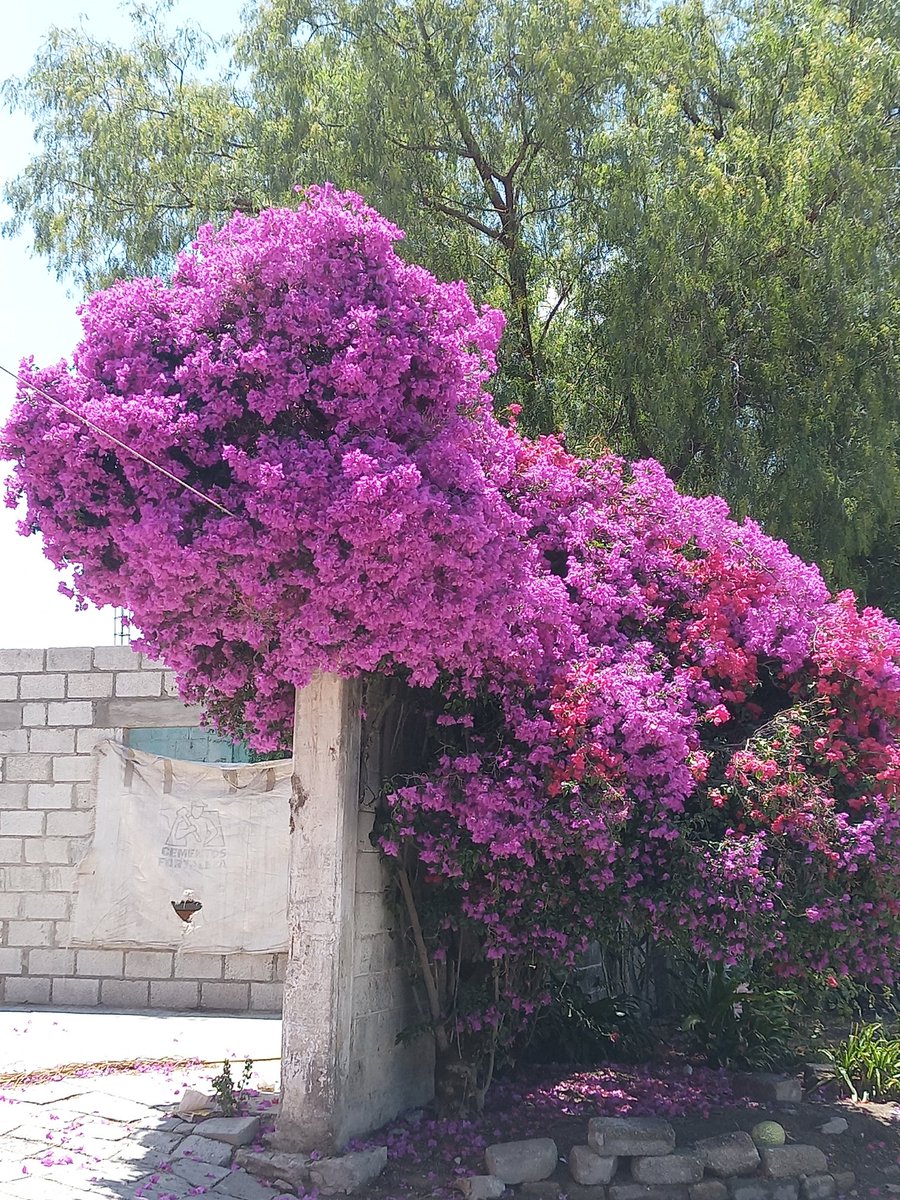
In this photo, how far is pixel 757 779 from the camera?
585 centimetres

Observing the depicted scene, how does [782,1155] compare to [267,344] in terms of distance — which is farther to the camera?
[782,1155]

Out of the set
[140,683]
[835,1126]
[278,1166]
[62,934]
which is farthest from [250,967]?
[835,1126]

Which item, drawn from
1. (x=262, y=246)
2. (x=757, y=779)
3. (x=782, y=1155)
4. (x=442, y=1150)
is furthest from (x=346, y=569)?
(x=782, y=1155)

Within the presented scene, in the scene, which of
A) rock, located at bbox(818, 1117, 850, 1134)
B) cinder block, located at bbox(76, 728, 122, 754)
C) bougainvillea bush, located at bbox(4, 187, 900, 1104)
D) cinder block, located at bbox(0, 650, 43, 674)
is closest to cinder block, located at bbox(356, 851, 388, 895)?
bougainvillea bush, located at bbox(4, 187, 900, 1104)

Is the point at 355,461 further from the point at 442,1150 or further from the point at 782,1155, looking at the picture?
the point at 782,1155

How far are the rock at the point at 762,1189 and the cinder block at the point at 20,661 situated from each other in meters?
6.65

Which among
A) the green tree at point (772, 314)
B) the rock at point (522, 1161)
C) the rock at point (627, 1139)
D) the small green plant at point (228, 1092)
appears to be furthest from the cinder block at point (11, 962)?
the green tree at point (772, 314)

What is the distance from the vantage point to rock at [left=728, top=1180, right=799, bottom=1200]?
5.54 metres

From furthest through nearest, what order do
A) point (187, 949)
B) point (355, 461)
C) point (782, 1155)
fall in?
point (187, 949) → point (782, 1155) → point (355, 461)

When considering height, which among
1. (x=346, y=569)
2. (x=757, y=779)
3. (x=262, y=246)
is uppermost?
(x=262, y=246)

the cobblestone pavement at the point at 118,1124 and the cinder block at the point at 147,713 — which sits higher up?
the cinder block at the point at 147,713

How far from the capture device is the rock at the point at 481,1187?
5.32 metres

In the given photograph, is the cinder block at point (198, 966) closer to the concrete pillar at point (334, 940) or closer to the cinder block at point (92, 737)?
the cinder block at point (92, 737)

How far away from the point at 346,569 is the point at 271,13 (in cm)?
768
